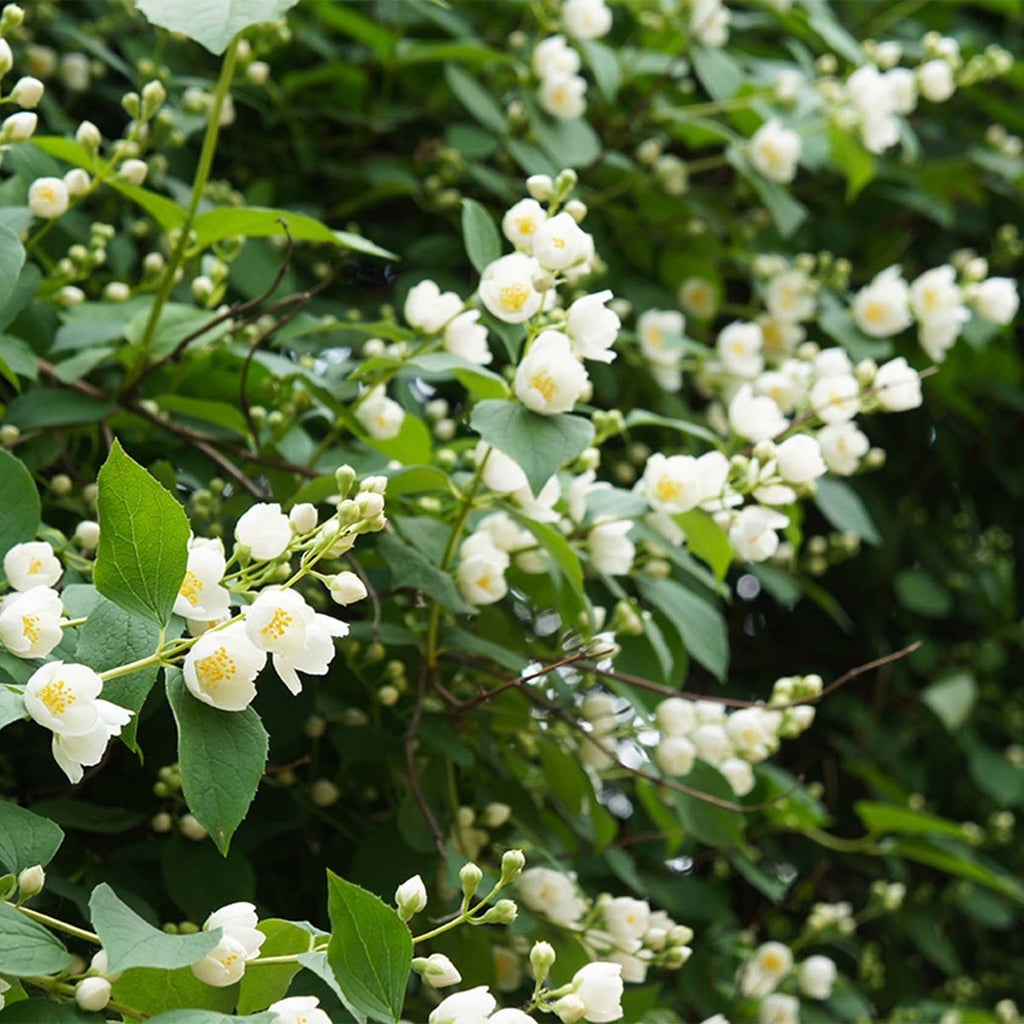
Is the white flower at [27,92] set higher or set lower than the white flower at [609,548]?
higher

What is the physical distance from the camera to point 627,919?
4.69 ft

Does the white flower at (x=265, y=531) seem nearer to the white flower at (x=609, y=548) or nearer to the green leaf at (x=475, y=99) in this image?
the white flower at (x=609, y=548)

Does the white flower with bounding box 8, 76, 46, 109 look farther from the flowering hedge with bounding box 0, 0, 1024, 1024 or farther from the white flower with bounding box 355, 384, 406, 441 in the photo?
the white flower with bounding box 355, 384, 406, 441

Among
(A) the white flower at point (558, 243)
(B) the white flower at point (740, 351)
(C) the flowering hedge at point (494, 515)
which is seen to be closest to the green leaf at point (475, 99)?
(C) the flowering hedge at point (494, 515)

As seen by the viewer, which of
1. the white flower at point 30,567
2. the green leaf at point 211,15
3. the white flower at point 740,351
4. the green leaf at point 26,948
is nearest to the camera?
the green leaf at point 26,948

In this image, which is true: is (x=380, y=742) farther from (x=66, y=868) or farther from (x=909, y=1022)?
(x=909, y=1022)

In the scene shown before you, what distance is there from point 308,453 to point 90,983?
32.2 inches

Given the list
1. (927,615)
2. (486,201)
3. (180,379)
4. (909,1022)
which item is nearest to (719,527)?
(180,379)

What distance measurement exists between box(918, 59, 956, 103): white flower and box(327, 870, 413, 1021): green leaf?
187 centimetres

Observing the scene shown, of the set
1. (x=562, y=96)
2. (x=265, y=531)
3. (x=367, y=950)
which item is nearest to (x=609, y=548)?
(x=265, y=531)

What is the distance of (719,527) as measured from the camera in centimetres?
149

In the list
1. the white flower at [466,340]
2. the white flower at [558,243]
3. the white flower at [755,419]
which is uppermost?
the white flower at [558,243]

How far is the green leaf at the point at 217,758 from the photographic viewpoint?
92 cm

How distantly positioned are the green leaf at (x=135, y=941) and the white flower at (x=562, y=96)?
148 centimetres
